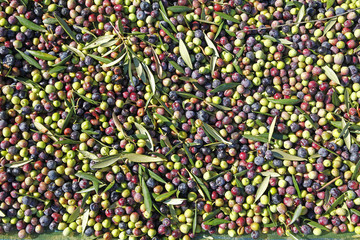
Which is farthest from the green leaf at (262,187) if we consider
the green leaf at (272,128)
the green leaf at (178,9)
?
the green leaf at (178,9)

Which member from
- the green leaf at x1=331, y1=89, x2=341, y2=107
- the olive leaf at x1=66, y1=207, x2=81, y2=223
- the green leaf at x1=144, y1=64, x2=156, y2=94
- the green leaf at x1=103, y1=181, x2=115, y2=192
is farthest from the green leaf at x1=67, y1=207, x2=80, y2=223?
the green leaf at x1=331, y1=89, x2=341, y2=107

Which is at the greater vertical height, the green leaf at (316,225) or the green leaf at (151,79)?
the green leaf at (151,79)

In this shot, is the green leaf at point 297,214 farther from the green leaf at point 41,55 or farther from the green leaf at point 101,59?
the green leaf at point 41,55

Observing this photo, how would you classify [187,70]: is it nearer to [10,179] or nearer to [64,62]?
[64,62]

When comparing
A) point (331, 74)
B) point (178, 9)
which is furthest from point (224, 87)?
point (331, 74)

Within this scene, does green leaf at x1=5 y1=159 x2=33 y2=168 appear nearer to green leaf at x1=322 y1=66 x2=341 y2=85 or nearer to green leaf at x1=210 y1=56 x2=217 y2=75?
green leaf at x1=210 y1=56 x2=217 y2=75

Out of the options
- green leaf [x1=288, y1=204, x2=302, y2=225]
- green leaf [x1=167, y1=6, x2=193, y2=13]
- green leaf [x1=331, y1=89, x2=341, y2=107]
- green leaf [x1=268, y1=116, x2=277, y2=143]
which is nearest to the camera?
green leaf [x1=288, y1=204, x2=302, y2=225]

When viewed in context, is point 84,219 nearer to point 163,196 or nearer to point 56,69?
point 163,196

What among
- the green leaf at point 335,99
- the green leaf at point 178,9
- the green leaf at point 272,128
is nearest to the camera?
the green leaf at point 272,128
